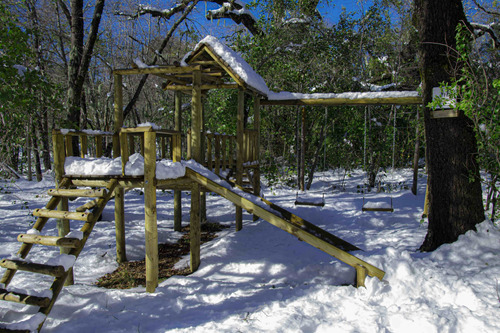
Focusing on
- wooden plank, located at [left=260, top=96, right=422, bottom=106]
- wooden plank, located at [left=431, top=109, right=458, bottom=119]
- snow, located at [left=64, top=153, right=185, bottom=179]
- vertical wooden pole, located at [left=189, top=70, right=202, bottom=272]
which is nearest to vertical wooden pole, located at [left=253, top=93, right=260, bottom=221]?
wooden plank, located at [left=260, top=96, right=422, bottom=106]

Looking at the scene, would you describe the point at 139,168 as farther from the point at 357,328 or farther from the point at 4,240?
the point at 4,240

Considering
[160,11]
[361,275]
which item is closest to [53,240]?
[361,275]

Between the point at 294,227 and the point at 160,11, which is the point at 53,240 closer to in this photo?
the point at 294,227

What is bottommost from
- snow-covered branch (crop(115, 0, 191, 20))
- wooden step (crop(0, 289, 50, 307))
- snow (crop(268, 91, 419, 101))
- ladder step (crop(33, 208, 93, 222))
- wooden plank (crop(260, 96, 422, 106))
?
wooden step (crop(0, 289, 50, 307))

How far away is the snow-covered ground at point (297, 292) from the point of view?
3666 millimetres

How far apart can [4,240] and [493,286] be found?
10278mm

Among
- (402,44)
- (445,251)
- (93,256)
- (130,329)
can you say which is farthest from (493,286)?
(402,44)

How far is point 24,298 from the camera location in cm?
373

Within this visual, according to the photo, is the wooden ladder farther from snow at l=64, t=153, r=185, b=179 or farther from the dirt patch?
the dirt patch

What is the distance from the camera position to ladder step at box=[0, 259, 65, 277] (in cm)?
398

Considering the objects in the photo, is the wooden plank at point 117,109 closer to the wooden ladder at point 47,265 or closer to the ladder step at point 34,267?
the wooden ladder at point 47,265

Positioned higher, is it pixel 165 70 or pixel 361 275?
pixel 165 70

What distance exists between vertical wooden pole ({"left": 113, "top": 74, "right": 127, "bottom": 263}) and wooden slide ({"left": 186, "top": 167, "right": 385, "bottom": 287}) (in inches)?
79.9

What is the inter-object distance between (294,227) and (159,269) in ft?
11.9
